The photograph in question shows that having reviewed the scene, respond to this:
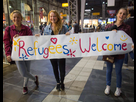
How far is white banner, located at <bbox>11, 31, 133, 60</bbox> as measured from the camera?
2205 millimetres

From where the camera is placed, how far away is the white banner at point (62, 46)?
2205 mm

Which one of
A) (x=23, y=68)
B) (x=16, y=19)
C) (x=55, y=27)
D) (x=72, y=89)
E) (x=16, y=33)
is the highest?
(x=16, y=19)

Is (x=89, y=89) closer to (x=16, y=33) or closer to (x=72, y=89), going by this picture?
(x=72, y=89)

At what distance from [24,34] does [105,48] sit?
1.66 m

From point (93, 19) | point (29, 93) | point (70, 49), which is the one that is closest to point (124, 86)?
point (70, 49)

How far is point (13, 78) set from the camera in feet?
10.3

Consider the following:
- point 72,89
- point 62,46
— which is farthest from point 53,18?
point 72,89

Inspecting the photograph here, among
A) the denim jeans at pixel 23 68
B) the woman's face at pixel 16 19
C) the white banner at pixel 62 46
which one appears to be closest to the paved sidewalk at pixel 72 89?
Result: the denim jeans at pixel 23 68

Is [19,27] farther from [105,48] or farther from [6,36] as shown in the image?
[105,48]

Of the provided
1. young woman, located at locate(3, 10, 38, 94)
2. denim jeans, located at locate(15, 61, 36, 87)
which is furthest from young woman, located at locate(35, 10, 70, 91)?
denim jeans, located at locate(15, 61, 36, 87)

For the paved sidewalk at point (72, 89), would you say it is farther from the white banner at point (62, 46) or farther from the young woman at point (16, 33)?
the white banner at point (62, 46)

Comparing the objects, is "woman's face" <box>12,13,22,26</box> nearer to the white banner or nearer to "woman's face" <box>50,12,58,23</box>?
the white banner

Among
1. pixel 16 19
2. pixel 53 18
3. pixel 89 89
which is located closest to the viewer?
pixel 16 19

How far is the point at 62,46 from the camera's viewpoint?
226 centimetres
